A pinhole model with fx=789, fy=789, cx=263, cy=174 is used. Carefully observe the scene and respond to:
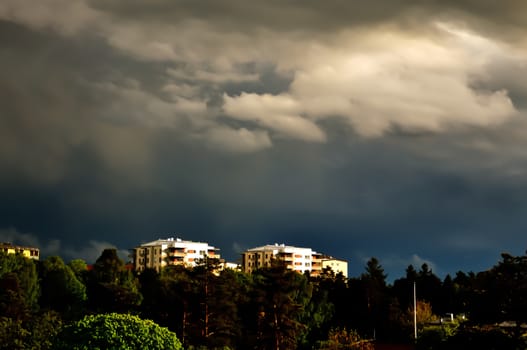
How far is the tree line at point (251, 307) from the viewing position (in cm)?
2850

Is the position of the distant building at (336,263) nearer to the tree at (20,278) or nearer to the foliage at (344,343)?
the tree at (20,278)

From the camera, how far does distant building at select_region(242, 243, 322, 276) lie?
523ft

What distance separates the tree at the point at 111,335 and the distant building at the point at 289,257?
129 m

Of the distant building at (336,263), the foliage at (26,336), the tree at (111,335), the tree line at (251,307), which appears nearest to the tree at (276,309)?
the tree line at (251,307)

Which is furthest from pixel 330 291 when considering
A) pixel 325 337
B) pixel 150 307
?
pixel 150 307

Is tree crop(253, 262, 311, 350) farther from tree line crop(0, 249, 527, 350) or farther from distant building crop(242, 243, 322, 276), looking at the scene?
distant building crop(242, 243, 322, 276)

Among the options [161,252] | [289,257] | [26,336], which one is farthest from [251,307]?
[289,257]

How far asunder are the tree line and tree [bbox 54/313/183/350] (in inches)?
2.1

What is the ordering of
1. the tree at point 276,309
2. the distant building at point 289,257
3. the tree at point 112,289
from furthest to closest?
the distant building at point 289,257 < the tree at point 112,289 < the tree at point 276,309

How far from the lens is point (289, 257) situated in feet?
539

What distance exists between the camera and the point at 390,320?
67.3 metres

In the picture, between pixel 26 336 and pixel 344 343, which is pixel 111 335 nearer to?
pixel 26 336

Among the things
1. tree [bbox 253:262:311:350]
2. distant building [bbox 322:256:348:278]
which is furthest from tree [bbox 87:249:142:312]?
distant building [bbox 322:256:348:278]

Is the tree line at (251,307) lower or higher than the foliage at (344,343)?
higher
